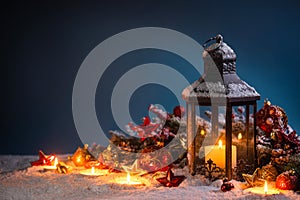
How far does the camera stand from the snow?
8.09 ft

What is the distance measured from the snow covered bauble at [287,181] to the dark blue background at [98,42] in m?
1.17

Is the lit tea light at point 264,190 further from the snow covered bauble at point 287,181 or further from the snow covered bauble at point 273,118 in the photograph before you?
the snow covered bauble at point 273,118

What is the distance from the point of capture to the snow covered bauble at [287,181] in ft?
8.20

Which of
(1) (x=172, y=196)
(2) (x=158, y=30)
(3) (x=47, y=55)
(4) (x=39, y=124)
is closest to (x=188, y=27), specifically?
(2) (x=158, y=30)

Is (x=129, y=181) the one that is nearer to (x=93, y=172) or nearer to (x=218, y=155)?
(x=93, y=172)

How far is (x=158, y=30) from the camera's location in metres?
3.67

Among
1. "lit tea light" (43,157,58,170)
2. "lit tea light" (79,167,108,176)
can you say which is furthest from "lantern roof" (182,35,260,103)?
"lit tea light" (43,157,58,170)

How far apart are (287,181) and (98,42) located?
68.8 inches

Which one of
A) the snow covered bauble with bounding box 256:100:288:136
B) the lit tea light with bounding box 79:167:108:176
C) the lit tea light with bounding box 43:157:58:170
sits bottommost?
the lit tea light with bounding box 79:167:108:176

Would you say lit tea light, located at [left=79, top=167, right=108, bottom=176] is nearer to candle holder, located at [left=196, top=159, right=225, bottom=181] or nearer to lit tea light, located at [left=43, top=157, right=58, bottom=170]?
lit tea light, located at [left=43, top=157, right=58, bottom=170]

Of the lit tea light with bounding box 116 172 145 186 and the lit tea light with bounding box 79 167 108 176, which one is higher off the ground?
the lit tea light with bounding box 79 167 108 176

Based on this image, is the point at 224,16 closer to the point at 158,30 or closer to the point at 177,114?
the point at 158,30

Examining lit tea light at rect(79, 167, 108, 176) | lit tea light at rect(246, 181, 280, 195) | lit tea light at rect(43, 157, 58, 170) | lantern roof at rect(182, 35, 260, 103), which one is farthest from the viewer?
lit tea light at rect(43, 157, 58, 170)

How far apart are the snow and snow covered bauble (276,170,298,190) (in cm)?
4
